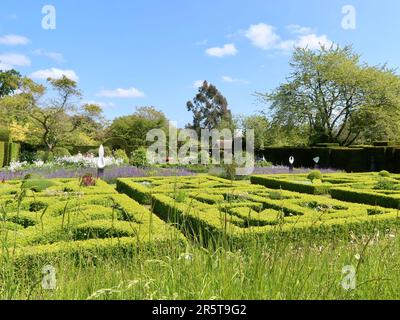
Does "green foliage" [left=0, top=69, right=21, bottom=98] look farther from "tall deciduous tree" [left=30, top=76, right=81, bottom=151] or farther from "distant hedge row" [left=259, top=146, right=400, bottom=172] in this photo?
"distant hedge row" [left=259, top=146, right=400, bottom=172]

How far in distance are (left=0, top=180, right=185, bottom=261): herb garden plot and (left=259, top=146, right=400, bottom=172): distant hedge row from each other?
15701mm

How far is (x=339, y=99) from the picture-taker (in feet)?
96.7

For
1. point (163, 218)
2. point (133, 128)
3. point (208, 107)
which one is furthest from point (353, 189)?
point (208, 107)

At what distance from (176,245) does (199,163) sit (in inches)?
641

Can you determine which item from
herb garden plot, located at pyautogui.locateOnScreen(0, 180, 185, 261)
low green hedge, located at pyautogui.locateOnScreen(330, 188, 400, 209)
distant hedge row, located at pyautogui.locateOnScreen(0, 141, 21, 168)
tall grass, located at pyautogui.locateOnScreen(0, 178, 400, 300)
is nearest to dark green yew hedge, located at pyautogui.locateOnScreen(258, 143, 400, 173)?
low green hedge, located at pyautogui.locateOnScreen(330, 188, 400, 209)

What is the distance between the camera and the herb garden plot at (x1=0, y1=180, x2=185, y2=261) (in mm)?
3015

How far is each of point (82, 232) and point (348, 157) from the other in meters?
18.7

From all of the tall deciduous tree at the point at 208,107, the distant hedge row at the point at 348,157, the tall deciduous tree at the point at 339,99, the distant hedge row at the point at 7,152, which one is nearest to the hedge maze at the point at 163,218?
the distant hedge row at the point at 348,157

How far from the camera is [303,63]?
102ft

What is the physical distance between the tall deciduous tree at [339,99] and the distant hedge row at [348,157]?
17.4 ft

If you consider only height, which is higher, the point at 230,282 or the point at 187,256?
the point at 187,256

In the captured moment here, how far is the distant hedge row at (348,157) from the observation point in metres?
18.2

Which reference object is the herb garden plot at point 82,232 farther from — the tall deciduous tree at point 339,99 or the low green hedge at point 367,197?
the tall deciduous tree at point 339,99

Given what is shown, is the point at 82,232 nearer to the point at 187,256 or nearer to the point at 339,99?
the point at 187,256
